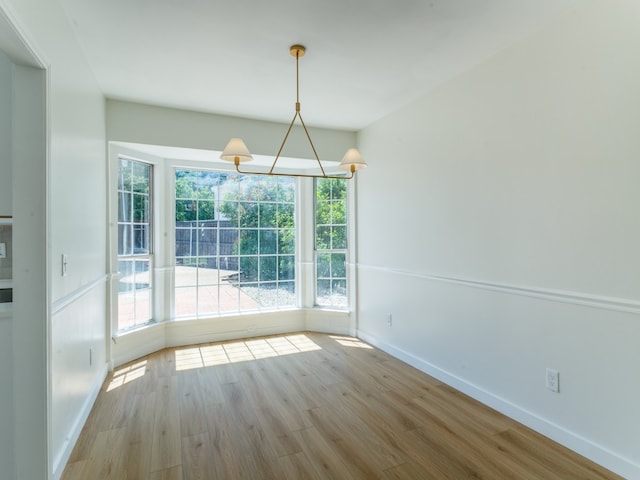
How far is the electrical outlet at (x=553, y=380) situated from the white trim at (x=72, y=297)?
295 cm

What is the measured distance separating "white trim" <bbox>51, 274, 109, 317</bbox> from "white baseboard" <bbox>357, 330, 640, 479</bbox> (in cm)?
290

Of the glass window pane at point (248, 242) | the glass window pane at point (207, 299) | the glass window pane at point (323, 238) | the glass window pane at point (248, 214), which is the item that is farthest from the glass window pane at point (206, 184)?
the glass window pane at point (323, 238)

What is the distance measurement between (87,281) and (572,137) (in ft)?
11.4

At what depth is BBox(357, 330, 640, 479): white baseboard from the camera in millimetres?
1859

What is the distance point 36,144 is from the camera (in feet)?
5.37

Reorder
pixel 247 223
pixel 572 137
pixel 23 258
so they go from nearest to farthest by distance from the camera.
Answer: pixel 23 258 < pixel 572 137 < pixel 247 223

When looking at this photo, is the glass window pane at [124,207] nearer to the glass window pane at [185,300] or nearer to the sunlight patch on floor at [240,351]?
the glass window pane at [185,300]

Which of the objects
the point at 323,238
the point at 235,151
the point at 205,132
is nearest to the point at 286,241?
the point at 323,238

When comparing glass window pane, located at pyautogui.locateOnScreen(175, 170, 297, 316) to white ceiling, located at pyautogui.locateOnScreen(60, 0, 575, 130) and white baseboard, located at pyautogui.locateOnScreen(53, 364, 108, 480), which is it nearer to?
white ceiling, located at pyautogui.locateOnScreen(60, 0, 575, 130)

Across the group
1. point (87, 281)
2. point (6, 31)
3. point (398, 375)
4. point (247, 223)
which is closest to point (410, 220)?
point (398, 375)

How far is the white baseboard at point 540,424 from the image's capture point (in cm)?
186

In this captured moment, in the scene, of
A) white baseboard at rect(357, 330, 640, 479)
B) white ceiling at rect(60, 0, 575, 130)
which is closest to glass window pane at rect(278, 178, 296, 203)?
white ceiling at rect(60, 0, 575, 130)

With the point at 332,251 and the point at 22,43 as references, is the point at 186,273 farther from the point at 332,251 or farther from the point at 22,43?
the point at 22,43

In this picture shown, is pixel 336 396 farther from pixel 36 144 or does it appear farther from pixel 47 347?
pixel 36 144
